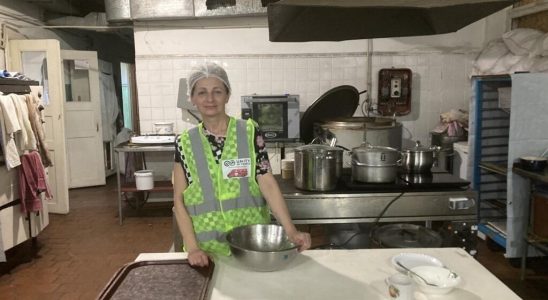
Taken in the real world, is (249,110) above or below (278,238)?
above

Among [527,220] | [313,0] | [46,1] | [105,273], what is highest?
[46,1]

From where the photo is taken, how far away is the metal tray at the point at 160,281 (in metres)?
1.36

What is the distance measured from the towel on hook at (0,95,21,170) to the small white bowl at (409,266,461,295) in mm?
3364

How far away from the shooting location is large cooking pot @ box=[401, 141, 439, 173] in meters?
2.91

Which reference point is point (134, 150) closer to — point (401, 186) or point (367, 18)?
point (401, 186)

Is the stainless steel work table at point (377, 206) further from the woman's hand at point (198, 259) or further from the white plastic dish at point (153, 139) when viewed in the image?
the white plastic dish at point (153, 139)

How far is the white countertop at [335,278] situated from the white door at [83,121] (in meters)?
5.68

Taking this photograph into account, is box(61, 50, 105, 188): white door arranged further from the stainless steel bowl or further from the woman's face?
the stainless steel bowl

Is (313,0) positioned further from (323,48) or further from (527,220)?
(323,48)

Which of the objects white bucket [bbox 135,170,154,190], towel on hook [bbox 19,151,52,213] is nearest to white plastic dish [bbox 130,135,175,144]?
white bucket [bbox 135,170,154,190]

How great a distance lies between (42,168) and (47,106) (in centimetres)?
156

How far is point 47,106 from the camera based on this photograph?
5215 millimetres

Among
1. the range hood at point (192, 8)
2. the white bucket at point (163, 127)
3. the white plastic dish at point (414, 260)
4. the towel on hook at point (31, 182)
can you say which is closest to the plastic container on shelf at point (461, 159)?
the range hood at point (192, 8)

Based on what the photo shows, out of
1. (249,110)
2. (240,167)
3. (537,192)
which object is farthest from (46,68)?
(537,192)
